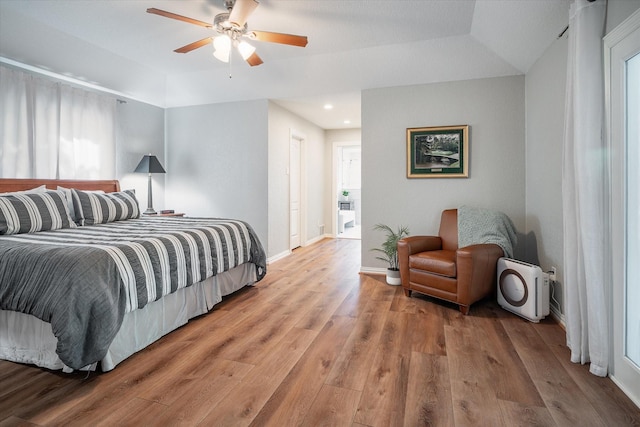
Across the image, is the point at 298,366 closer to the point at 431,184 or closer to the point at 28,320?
the point at 28,320

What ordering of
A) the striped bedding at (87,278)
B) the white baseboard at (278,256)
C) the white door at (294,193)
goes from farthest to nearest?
the white door at (294,193)
the white baseboard at (278,256)
the striped bedding at (87,278)

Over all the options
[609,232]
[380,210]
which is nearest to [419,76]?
[380,210]

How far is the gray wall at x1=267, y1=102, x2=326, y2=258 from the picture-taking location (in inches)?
193

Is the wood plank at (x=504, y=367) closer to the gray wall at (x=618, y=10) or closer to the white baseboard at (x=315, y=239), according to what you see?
the gray wall at (x=618, y=10)

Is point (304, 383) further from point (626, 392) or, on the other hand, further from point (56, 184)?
point (56, 184)

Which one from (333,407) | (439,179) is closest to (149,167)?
(439,179)

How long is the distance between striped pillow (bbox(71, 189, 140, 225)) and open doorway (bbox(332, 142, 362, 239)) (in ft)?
13.7

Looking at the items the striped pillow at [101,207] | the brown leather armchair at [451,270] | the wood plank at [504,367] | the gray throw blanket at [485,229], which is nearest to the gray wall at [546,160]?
the gray throw blanket at [485,229]

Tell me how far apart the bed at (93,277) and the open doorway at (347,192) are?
4127 millimetres

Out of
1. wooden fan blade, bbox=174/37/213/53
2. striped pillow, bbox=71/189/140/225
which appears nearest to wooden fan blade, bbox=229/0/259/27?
wooden fan blade, bbox=174/37/213/53

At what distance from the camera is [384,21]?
298cm

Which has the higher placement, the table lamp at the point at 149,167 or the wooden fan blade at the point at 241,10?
the wooden fan blade at the point at 241,10

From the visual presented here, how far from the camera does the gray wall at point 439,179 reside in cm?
363

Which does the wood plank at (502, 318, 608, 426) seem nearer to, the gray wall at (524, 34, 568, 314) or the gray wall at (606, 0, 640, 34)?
the gray wall at (524, 34, 568, 314)
